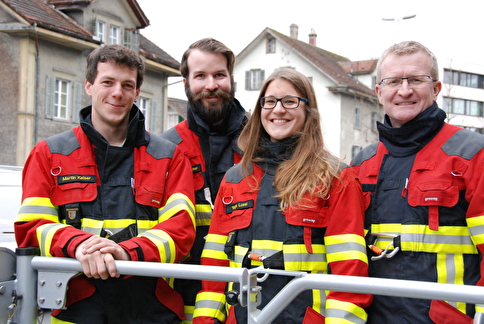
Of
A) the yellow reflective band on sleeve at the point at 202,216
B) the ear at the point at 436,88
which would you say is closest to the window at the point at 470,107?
the ear at the point at 436,88

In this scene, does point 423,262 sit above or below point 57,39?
below

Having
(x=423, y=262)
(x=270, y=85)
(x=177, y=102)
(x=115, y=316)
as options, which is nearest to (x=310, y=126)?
(x=270, y=85)

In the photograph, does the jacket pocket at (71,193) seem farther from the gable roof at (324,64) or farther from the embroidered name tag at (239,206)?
the gable roof at (324,64)

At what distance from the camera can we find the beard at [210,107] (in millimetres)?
3848

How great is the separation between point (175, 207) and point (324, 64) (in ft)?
114

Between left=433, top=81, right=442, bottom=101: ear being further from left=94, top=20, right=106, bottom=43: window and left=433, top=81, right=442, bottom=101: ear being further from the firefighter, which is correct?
left=94, top=20, right=106, bottom=43: window

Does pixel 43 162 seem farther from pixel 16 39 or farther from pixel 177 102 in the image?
pixel 177 102

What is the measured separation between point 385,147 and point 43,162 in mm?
1963

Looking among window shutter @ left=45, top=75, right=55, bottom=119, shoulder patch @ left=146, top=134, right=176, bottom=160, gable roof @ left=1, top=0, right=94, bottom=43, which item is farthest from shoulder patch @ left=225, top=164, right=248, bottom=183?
window shutter @ left=45, top=75, right=55, bottom=119

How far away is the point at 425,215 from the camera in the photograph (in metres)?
2.74

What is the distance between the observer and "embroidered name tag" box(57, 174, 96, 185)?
3.02 meters

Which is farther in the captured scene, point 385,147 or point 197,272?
point 385,147

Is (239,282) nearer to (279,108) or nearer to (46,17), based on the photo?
(279,108)

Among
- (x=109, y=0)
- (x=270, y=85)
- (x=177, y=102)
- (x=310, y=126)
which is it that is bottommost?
(x=310, y=126)
